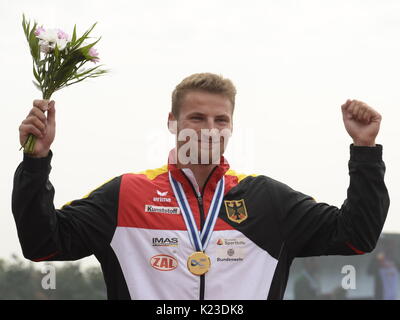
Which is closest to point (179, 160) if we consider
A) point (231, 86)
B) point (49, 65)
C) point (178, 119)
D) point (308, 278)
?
point (178, 119)

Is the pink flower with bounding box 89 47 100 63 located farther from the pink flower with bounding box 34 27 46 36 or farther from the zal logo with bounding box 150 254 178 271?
the zal logo with bounding box 150 254 178 271

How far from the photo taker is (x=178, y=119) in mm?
5094

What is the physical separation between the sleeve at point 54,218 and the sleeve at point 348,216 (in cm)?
110

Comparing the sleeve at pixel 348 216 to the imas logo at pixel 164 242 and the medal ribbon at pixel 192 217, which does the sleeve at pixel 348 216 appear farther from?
the imas logo at pixel 164 242

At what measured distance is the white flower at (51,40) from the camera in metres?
4.71

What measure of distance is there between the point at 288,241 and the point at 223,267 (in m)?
0.44

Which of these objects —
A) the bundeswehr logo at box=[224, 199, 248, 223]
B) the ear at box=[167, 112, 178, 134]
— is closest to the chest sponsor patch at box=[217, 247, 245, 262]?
the bundeswehr logo at box=[224, 199, 248, 223]

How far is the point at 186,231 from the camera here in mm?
4812

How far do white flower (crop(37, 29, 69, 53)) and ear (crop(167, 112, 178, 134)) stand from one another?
88 centimetres

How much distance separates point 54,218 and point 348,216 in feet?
5.64

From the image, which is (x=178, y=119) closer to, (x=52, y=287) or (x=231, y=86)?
(x=231, y=86)

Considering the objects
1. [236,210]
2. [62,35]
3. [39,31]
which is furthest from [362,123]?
[39,31]

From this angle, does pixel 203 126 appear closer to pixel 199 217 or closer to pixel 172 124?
pixel 172 124

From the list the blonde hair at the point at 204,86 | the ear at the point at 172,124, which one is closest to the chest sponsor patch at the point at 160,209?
the ear at the point at 172,124
